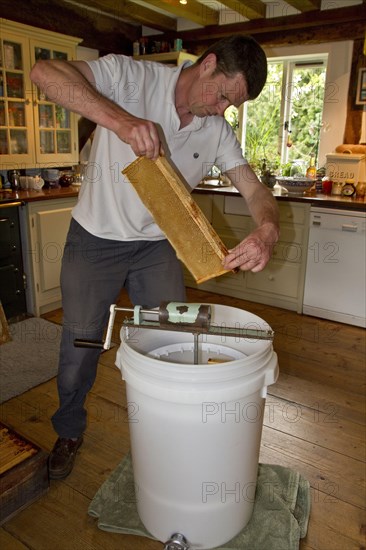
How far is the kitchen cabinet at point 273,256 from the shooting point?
10.8 feet

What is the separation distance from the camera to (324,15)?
→ 11.7 feet

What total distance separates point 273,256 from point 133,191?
6.82 ft

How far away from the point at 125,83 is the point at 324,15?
9.34 feet

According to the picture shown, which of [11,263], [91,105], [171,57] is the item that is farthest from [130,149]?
[171,57]

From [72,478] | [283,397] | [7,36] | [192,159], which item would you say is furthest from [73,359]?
[7,36]

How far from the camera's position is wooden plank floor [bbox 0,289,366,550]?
58.3 inches

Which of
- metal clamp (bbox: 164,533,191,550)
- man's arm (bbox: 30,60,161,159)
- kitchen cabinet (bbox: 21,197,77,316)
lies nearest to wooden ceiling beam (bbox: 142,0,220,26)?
kitchen cabinet (bbox: 21,197,77,316)

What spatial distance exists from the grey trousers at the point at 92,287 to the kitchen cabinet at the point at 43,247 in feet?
5.16

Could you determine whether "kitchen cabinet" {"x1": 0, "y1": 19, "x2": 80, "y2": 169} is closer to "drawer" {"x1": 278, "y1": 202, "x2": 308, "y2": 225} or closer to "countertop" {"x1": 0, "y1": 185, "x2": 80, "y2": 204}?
"countertop" {"x1": 0, "y1": 185, "x2": 80, "y2": 204}

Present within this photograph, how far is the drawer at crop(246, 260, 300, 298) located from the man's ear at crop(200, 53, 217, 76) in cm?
217

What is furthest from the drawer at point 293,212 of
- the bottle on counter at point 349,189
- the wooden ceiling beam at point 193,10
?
the wooden ceiling beam at point 193,10

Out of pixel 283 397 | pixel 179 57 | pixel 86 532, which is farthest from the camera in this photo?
pixel 179 57

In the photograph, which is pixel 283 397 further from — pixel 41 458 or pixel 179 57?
pixel 179 57

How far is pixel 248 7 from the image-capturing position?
144 inches
